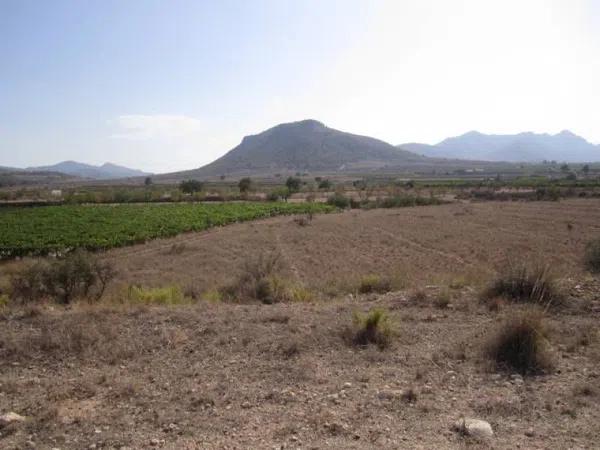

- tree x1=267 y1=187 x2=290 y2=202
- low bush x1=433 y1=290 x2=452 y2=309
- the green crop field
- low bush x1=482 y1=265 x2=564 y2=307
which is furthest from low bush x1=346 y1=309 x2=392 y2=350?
tree x1=267 y1=187 x2=290 y2=202

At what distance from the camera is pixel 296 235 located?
41062 millimetres

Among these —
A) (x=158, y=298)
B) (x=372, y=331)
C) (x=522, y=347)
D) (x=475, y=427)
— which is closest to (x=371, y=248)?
(x=158, y=298)

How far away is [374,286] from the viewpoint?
12.2m

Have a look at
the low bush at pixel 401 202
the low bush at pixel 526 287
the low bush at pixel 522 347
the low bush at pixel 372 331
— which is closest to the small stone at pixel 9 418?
the low bush at pixel 372 331

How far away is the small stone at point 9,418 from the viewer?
4.75 m

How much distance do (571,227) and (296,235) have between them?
25742mm

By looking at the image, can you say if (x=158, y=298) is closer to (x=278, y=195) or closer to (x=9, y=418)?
(x=9, y=418)

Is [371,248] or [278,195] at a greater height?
[278,195]

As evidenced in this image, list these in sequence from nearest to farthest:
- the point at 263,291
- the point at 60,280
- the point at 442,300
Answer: the point at 442,300, the point at 263,291, the point at 60,280

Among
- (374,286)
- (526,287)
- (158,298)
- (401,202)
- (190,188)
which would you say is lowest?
(401,202)

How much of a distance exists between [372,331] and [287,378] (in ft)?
6.75

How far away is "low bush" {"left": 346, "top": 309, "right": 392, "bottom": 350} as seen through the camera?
7.12 meters

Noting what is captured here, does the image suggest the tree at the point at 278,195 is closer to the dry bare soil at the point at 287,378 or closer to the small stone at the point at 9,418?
the dry bare soil at the point at 287,378

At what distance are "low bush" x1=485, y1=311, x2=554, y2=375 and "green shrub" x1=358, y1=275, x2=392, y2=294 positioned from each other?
537 cm
